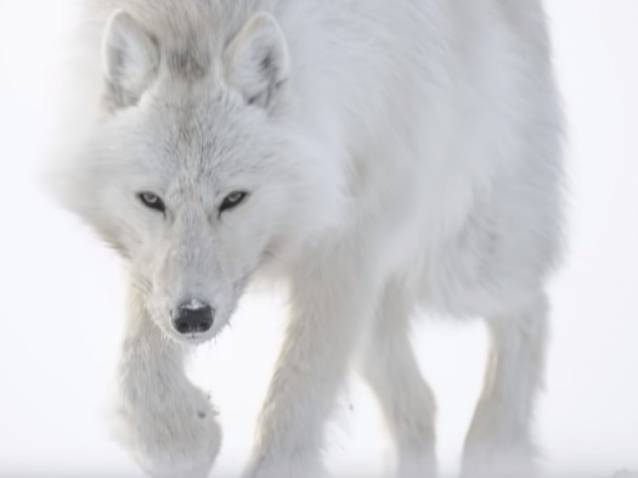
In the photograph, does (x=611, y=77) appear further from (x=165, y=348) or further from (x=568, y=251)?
(x=165, y=348)

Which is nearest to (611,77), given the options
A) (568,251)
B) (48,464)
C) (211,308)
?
(568,251)

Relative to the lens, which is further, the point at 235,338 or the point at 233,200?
the point at 235,338

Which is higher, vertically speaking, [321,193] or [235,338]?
[321,193]

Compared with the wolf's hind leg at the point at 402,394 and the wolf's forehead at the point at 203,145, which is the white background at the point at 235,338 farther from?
the wolf's forehead at the point at 203,145

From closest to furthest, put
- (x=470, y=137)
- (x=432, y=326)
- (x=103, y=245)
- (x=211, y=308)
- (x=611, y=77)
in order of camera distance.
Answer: (x=211, y=308), (x=103, y=245), (x=470, y=137), (x=432, y=326), (x=611, y=77)

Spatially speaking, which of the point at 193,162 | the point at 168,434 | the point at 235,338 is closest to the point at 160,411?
the point at 168,434

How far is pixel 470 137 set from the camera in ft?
20.5

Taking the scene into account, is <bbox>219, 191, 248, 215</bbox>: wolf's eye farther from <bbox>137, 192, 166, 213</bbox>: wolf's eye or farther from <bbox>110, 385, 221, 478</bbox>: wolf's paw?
<bbox>110, 385, 221, 478</bbox>: wolf's paw

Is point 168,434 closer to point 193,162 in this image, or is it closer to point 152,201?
point 152,201

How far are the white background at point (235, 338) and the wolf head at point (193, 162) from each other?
468 mm

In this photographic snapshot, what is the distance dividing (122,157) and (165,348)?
0.83 meters

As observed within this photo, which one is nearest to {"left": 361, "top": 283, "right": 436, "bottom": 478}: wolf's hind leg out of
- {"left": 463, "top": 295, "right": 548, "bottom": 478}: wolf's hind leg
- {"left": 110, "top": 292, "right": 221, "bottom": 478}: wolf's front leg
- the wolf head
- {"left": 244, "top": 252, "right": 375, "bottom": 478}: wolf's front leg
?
{"left": 463, "top": 295, "right": 548, "bottom": 478}: wolf's hind leg

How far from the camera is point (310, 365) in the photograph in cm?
564

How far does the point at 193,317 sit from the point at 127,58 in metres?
0.85
